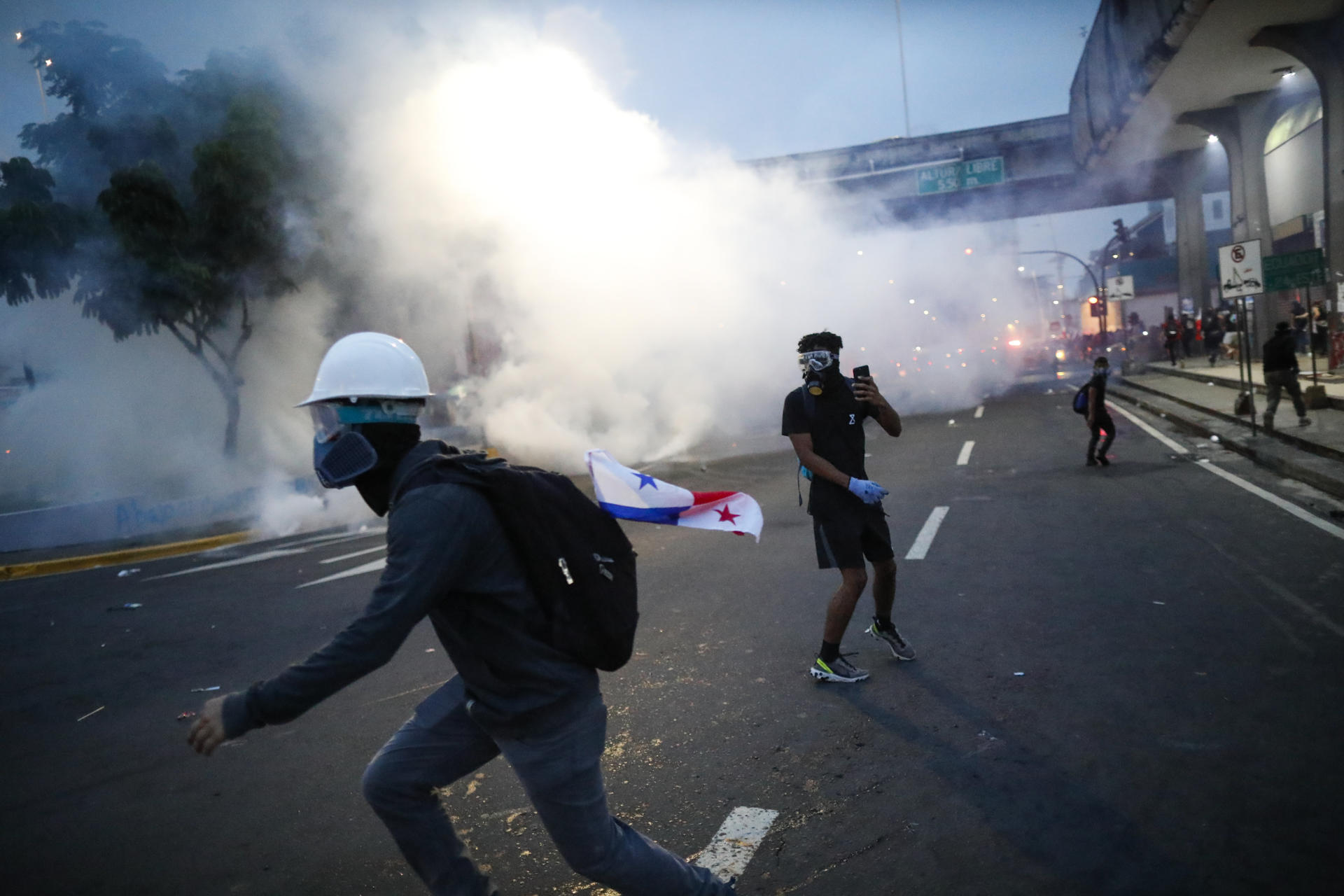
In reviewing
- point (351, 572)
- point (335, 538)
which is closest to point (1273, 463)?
point (351, 572)

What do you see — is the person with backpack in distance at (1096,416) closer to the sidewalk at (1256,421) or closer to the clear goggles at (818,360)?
the sidewalk at (1256,421)

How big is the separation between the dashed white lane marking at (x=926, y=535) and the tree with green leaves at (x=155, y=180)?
13833 mm

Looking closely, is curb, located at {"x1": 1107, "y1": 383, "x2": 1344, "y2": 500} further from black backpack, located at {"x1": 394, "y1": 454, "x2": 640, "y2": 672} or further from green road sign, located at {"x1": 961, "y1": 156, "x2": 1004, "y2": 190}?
green road sign, located at {"x1": 961, "y1": 156, "x2": 1004, "y2": 190}

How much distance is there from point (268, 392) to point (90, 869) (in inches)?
767

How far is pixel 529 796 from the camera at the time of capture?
235cm

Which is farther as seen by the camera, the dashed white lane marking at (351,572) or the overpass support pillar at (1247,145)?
the overpass support pillar at (1247,145)

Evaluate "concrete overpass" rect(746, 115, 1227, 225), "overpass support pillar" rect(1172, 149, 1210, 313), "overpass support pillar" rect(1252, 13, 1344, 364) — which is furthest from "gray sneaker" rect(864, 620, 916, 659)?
"overpass support pillar" rect(1172, 149, 1210, 313)

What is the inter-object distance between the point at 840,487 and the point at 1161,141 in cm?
3044

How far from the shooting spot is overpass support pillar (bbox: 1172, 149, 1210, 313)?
3212cm

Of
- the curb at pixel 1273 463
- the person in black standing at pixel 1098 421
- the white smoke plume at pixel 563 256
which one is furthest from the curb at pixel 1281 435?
the white smoke plume at pixel 563 256

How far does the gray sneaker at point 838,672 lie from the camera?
460 centimetres

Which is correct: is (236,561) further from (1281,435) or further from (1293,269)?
(1293,269)

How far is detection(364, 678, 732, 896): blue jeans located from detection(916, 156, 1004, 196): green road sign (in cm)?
3352

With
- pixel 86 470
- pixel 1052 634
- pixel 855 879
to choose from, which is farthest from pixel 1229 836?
pixel 86 470
